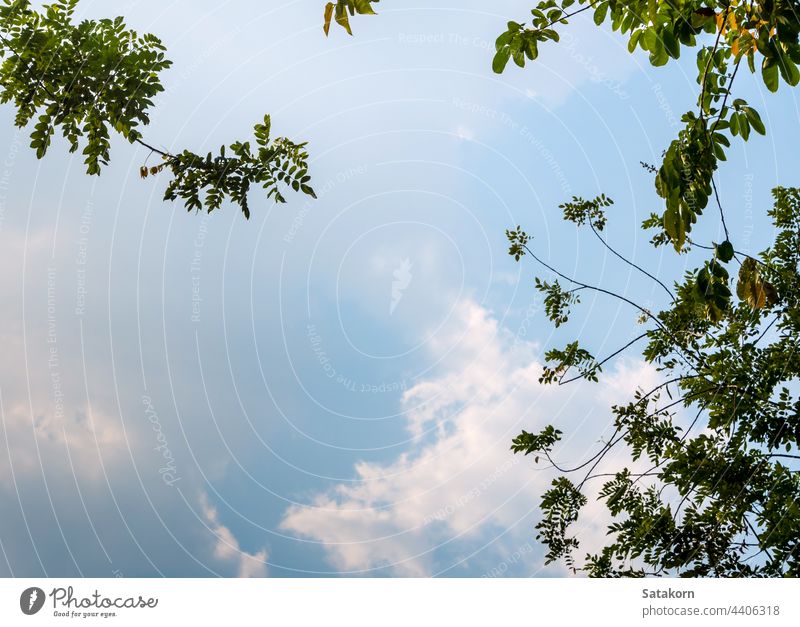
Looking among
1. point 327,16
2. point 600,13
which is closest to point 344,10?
point 327,16

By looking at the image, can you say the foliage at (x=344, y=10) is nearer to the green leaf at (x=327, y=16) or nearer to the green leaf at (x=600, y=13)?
the green leaf at (x=327, y=16)

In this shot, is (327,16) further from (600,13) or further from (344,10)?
(600,13)

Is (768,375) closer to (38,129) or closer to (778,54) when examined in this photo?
(778,54)

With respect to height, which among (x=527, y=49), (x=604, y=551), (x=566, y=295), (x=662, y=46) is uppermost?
(x=566, y=295)

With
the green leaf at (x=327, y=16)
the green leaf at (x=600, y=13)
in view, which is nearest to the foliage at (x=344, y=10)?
the green leaf at (x=327, y=16)

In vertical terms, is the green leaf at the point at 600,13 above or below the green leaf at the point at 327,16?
above

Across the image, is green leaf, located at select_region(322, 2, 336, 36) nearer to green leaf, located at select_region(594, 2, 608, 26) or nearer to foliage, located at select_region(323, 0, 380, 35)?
foliage, located at select_region(323, 0, 380, 35)

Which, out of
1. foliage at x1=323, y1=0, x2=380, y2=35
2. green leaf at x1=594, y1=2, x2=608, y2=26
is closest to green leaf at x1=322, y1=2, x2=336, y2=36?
foliage at x1=323, y1=0, x2=380, y2=35

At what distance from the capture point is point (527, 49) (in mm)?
3094

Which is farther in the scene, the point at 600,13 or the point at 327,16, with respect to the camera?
the point at 600,13

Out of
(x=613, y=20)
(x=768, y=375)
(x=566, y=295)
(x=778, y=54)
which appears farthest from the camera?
(x=566, y=295)
